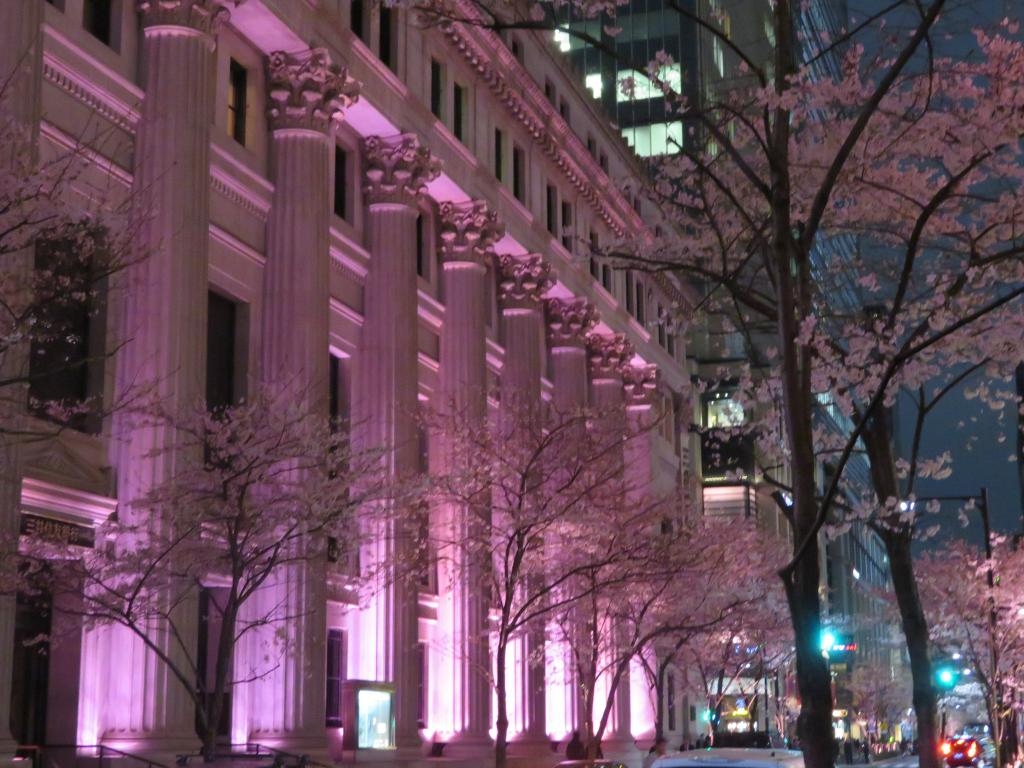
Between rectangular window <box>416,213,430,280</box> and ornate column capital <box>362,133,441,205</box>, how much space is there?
464cm

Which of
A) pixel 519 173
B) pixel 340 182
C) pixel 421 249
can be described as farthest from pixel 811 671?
pixel 519 173

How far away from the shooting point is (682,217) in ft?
82.2

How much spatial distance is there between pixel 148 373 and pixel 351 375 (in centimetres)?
1279

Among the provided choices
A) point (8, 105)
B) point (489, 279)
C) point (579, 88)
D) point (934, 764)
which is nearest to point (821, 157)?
point (934, 764)

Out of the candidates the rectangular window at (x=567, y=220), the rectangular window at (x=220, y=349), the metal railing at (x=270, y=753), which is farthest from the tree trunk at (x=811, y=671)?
the rectangular window at (x=567, y=220)

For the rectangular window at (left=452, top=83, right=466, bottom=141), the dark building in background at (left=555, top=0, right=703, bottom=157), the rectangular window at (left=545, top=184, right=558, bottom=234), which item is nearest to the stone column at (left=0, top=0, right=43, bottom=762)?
the rectangular window at (left=452, top=83, right=466, bottom=141)

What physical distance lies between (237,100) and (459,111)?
541 inches

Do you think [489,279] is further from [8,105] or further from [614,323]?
[8,105]

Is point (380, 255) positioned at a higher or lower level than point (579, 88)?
lower

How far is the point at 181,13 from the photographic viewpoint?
30.2 metres

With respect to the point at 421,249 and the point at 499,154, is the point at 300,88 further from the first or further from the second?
Result: the point at 499,154

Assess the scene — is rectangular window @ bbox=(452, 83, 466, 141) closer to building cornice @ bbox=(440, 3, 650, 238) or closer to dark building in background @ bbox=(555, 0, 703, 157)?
building cornice @ bbox=(440, 3, 650, 238)

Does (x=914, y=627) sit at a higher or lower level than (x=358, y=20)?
lower

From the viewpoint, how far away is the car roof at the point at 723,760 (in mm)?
13289
